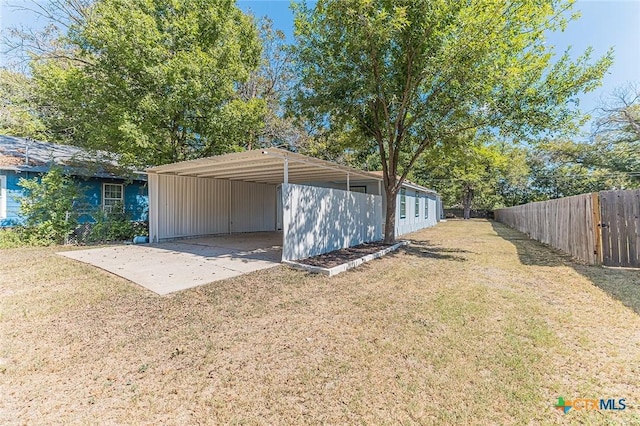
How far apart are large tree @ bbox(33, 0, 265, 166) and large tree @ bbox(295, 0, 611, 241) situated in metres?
3.58

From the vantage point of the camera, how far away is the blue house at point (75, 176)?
9.74 metres

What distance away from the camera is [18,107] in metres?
13.3

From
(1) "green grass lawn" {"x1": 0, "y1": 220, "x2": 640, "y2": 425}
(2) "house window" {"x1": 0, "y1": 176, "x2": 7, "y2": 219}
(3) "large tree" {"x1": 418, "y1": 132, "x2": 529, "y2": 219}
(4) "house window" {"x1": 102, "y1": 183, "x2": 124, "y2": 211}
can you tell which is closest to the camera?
(1) "green grass lawn" {"x1": 0, "y1": 220, "x2": 640, "y2": 425}

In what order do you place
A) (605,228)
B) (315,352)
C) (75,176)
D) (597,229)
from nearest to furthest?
1. (315,352)
2. (605,228)
3. (597,229)
4. (75,176)

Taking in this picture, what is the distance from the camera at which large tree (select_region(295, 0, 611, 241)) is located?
22.6 feet

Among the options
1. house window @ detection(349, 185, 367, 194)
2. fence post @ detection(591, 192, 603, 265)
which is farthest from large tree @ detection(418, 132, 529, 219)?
fence post @ detection(591, 192, 603, 265)

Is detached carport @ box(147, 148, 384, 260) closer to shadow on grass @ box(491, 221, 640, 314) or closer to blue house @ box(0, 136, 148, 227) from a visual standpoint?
blue house @ box(0, 136, 148, 227)

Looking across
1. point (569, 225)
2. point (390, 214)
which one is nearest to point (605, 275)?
point (569, 225)

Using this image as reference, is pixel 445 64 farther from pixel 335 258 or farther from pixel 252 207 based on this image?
pixel 252 207

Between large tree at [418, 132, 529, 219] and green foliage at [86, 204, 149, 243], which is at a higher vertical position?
large tree at [418, 132, 529, 219]

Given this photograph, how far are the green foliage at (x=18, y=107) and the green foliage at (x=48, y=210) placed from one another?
6.45 metres

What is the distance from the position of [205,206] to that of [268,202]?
3.71m

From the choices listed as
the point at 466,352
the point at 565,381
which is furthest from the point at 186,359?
the point at 565,381

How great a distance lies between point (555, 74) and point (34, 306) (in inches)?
465
